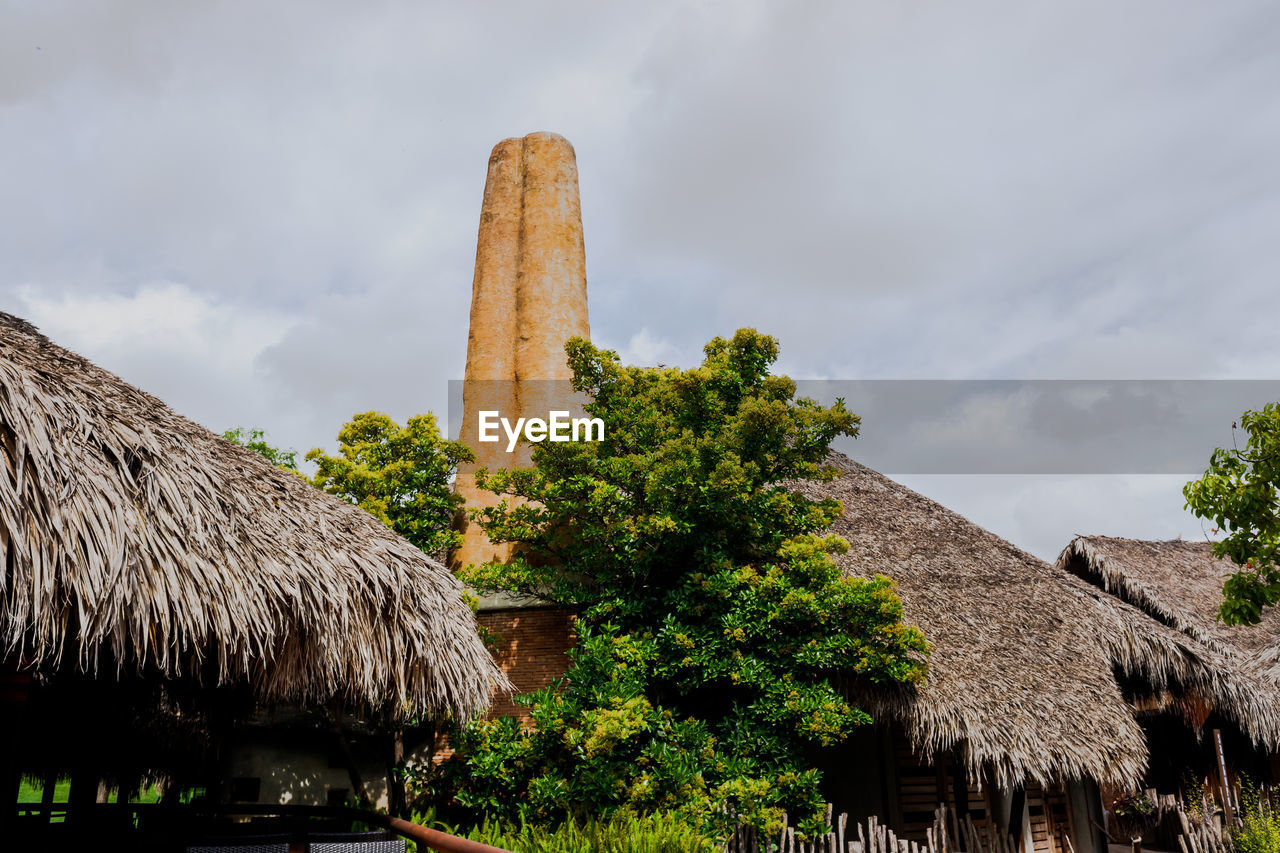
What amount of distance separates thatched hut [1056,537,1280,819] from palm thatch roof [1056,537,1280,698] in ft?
0.06

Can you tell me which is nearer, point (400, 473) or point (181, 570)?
point (181, 570)

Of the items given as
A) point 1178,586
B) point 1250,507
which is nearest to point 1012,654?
point 1250,507

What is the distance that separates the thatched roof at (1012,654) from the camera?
30.0 ft

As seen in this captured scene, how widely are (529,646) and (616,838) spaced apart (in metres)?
4.72

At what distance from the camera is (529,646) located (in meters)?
10.9

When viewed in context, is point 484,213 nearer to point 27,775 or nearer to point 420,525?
point 420,525

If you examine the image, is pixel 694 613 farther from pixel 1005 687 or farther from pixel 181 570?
pixel 181 570

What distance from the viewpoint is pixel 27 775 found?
1124cm

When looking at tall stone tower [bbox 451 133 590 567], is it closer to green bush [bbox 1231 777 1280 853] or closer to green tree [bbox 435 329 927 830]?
green tree [bbox 435 329 927 830]

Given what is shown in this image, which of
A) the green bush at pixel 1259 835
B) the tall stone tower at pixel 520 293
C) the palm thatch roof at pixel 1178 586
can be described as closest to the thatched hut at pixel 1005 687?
the palm thatch roof at pixel 1178 586

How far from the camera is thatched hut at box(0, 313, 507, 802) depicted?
4137 mm

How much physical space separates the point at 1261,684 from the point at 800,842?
27.6 ft

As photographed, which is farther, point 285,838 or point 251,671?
point 251,671

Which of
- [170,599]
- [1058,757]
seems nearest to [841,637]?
[1058,757]
